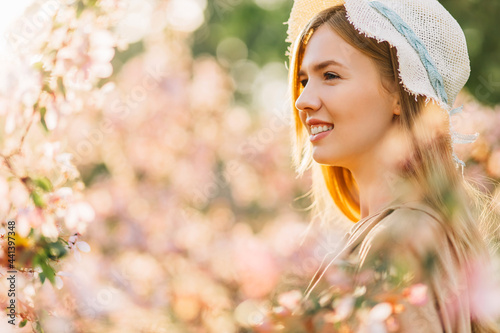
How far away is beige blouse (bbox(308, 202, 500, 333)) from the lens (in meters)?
1.34

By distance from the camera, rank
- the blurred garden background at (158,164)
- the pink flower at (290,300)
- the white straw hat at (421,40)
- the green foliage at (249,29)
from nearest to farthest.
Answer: the pink flower at (290,300), the blurred garden background at (158,164), the white straw hat at (421,40), the green foliage at (249,29)

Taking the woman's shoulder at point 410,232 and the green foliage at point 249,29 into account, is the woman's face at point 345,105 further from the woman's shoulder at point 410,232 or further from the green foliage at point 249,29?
the green foliage at point 249,29

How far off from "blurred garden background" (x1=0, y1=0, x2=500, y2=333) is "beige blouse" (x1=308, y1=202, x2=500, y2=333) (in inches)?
9.0

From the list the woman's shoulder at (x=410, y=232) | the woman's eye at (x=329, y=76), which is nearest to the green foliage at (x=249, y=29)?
the woman's eye at (x=329, y=76)

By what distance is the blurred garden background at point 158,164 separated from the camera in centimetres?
150

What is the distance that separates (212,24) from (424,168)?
9671 mm

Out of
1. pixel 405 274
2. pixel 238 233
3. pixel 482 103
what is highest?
pixel 405 274

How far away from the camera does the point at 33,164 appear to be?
1571 mm

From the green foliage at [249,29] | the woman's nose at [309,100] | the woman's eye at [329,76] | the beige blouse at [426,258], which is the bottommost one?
the green foliage at [249,29]

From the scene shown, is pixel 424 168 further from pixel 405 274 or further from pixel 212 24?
pixel 212 24

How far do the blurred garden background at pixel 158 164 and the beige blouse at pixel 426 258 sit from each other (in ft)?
0.75

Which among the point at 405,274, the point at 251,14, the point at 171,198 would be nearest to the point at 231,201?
the point at 171,198

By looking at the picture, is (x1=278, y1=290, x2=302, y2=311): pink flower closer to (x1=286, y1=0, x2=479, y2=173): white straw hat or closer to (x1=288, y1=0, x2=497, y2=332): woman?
(x1=288, y1=0, x2=497, y2=332): woman

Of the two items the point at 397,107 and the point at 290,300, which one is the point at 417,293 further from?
the point at 397,107
